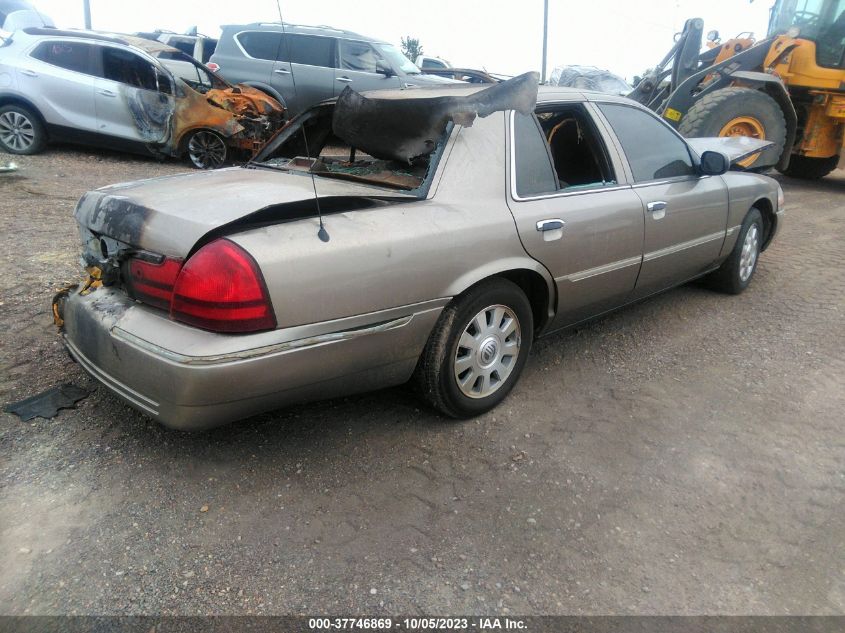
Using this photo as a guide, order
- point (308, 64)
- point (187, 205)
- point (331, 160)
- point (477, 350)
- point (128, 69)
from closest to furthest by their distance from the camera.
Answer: point (187, 205) → point (477, 350) → point (331, 160) → point (128, 69) → point (308, 64)

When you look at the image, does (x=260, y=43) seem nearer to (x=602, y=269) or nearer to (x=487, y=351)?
(x=602, y=269)

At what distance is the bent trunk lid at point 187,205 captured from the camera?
2.24m

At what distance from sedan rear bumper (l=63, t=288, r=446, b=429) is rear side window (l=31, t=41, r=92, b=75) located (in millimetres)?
7230

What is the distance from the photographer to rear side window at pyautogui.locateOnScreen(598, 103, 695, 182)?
11.9 ft

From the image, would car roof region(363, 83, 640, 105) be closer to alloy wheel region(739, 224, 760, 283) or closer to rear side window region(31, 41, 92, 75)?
alloy wheel region(739, 224, 760, 283)

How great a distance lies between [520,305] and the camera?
2998 millimetres

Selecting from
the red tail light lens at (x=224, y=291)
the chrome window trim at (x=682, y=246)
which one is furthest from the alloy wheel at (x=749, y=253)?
the red tail light lens at (x=224, y=291)

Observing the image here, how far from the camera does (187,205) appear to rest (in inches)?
93.8

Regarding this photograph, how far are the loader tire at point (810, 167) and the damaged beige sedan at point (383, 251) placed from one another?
8884mm

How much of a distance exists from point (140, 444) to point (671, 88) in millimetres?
10321

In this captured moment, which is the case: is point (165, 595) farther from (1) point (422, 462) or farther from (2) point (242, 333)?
(1) point (422, 462)

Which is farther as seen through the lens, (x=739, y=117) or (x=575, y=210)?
(x=739, y=117)

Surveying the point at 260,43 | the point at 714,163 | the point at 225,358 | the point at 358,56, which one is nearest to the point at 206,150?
the point at 260,43

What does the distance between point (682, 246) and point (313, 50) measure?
828 centimetres
